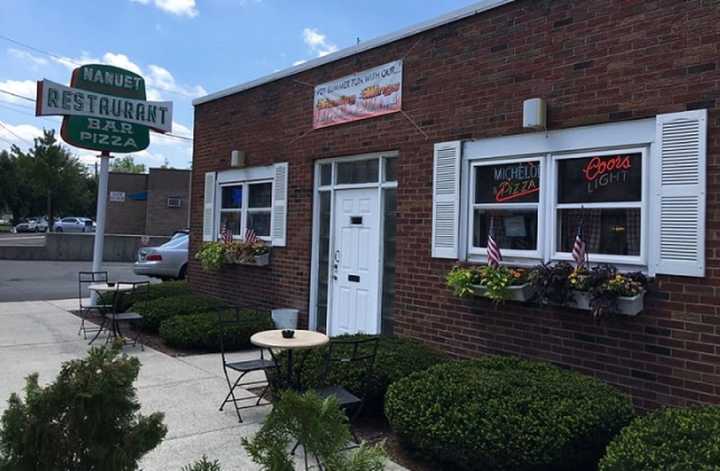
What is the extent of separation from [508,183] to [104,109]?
759cm

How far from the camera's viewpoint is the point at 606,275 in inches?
192

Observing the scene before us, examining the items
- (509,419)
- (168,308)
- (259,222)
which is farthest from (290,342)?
(259,222)

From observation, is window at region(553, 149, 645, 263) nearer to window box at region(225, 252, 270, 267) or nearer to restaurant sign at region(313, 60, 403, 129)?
restaurant sign at region(313, 60, 403, 129)

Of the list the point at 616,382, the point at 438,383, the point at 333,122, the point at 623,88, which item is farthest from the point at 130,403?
the point at 333,122

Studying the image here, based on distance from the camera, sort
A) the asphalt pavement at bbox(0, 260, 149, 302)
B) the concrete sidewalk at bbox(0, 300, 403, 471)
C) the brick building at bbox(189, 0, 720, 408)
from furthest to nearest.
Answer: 1. the asphalt pavement at bbox(0, 260, 149, 302)
2. the brick building at bbox(189, 0, 720, 408)
3. the concrete sidewalk at bbox(0, 300, 403, 471)

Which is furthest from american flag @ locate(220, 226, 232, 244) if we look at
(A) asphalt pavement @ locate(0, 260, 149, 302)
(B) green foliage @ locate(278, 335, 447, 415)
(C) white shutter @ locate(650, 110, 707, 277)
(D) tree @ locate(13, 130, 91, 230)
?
(D) tree @ locate(13, 130, 91, 230)

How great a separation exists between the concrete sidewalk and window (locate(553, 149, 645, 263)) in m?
2.69

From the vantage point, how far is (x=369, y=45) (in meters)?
7.58

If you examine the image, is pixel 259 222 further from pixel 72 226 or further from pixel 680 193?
pixel 72 226

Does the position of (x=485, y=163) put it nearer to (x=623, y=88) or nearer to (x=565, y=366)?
(x=623, y=88)

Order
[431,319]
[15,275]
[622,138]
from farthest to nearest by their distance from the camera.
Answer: [15,275], [431,319], [622,138]

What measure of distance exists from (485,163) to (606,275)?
1865mm

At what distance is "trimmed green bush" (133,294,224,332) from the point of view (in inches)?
353

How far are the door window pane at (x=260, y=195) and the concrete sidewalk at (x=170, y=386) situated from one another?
2713 millimetres
